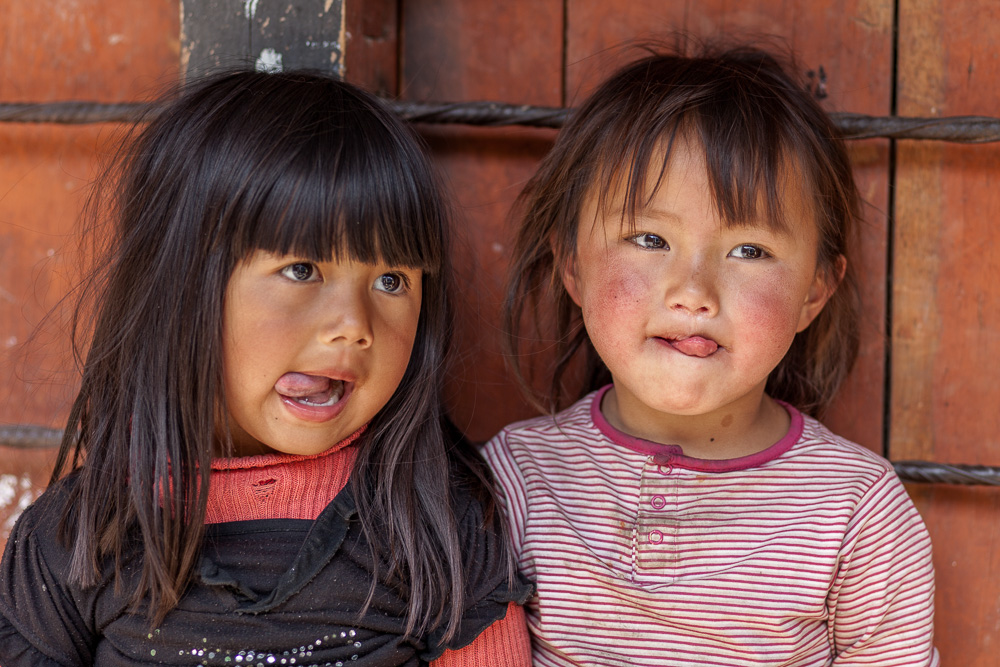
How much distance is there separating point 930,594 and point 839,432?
308 millimetres

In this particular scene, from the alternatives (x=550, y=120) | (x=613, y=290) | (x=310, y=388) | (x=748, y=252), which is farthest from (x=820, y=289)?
(x=310, y=388)

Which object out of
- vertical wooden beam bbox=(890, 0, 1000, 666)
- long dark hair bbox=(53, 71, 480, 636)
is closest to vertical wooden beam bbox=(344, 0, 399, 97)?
long dark hair bbox=(53, 71, 480, 636)

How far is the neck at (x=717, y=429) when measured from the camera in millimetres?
1097

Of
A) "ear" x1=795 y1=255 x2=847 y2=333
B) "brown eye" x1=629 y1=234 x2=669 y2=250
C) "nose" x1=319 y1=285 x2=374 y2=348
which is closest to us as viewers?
"nose" x1=319 y1=285 x2=374 y2=348

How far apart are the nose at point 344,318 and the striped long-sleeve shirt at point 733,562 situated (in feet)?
1.11

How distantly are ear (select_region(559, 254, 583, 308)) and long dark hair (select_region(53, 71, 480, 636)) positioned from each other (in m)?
0.20

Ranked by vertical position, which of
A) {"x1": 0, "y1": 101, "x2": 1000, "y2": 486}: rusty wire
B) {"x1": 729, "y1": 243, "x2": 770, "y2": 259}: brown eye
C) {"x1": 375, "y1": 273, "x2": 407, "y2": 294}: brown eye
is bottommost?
{"x1": 375, "y1": 273, "x2": 407, "y2": 294}: brown eye

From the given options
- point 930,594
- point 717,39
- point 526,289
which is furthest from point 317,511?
point 717,39

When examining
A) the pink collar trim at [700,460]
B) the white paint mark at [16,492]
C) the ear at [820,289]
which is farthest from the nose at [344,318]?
the white paint mark at [16,492]

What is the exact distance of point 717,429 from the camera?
3.62 ft

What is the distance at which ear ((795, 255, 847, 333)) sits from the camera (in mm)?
1108

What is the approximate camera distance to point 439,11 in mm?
1316

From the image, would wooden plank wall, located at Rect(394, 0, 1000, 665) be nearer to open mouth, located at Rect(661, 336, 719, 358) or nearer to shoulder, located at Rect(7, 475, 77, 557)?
open mouth, located at Rect(661, 336, 719, 358)

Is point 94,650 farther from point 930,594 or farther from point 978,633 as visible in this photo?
point 978,633
